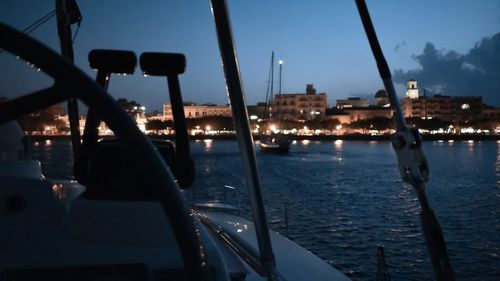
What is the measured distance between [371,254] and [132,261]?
1667 centimetres

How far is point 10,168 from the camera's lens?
2879 millimetres

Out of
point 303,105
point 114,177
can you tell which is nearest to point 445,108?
point 303,105

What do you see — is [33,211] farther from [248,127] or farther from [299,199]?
[299,199]

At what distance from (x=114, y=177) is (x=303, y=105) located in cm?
18542

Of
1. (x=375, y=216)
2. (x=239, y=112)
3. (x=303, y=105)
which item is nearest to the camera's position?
(x=239, y=112)

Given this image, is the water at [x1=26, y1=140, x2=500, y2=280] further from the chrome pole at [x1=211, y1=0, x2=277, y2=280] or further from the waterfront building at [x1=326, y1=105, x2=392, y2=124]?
the waterfront building at [x1=326, y1=105, x2=392, y2=124]

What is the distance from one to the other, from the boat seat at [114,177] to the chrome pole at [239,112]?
0.61 meters

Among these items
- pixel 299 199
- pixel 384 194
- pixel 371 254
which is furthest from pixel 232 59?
pixel 384 194

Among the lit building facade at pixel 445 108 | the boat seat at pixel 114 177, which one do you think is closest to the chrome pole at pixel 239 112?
the boat seat at pixel 114 177

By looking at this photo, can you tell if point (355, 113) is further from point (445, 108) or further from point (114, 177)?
point (114, 177)

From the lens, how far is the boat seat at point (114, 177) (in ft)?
8.48

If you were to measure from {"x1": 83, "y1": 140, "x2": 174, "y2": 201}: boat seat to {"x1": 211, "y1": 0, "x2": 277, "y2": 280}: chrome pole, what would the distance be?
606 millimetres

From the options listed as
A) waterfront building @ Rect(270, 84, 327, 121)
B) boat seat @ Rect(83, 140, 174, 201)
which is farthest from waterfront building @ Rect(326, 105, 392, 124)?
boat seat @ Rect(83, 140, 174, 201)

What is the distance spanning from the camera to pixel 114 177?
2758 millimetres
